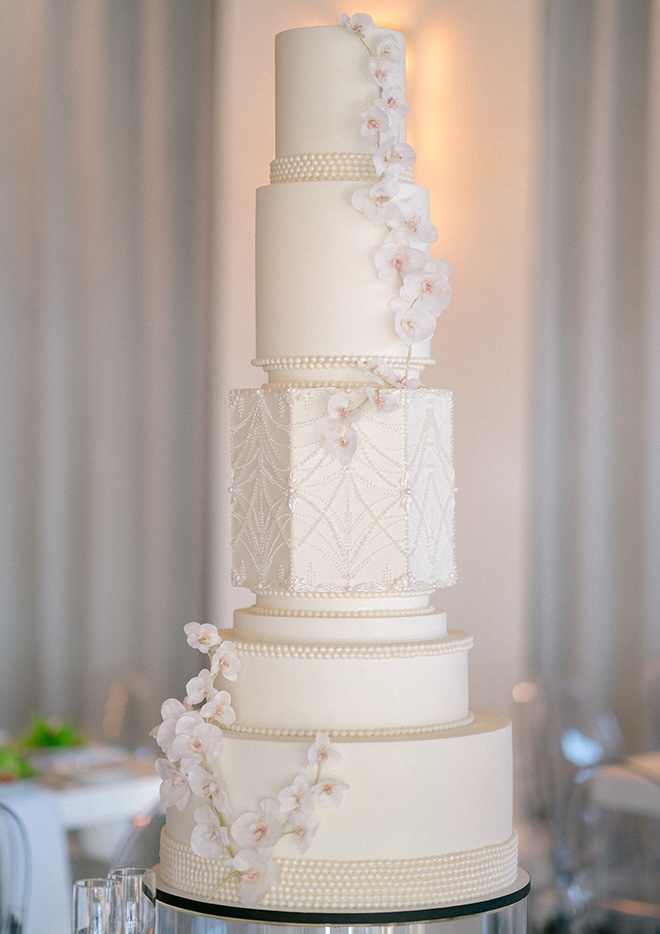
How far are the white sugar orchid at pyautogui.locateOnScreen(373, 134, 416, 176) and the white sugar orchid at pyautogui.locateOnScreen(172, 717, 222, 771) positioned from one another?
35.0 inches

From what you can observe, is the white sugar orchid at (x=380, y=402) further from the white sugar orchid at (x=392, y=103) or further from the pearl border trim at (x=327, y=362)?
the white sugar orchid at (x=392, y=103)

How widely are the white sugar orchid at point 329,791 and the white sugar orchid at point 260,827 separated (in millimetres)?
67

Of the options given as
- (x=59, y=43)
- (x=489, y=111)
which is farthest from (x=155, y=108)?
(x=489, y=111)

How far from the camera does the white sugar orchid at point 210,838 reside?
6.15 feet

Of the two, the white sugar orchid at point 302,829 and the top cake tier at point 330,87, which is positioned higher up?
the top cake tier at point 330,87

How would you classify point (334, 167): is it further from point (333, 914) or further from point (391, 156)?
point (333, 914)

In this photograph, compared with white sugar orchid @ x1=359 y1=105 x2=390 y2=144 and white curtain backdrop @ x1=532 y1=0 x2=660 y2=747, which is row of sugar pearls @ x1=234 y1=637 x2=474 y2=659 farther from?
white curtain backdrop @ x1=532 y1=0 x2=660 y2=747

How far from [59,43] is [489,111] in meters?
1.64

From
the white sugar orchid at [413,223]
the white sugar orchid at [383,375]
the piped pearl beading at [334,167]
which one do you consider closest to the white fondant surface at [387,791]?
the white sugar orchid at [383,375]

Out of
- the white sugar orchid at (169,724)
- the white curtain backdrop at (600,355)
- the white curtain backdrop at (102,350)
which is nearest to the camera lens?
the white sugar orchid at (169,724)

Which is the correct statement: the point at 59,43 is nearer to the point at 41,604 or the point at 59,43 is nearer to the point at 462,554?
the point at 41,604

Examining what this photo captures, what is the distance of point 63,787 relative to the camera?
3766 mm

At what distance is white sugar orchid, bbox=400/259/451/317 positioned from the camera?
1.96 metres

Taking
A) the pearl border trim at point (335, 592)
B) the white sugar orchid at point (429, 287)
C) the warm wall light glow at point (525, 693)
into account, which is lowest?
the warm wall light glow at point (525, 693)
